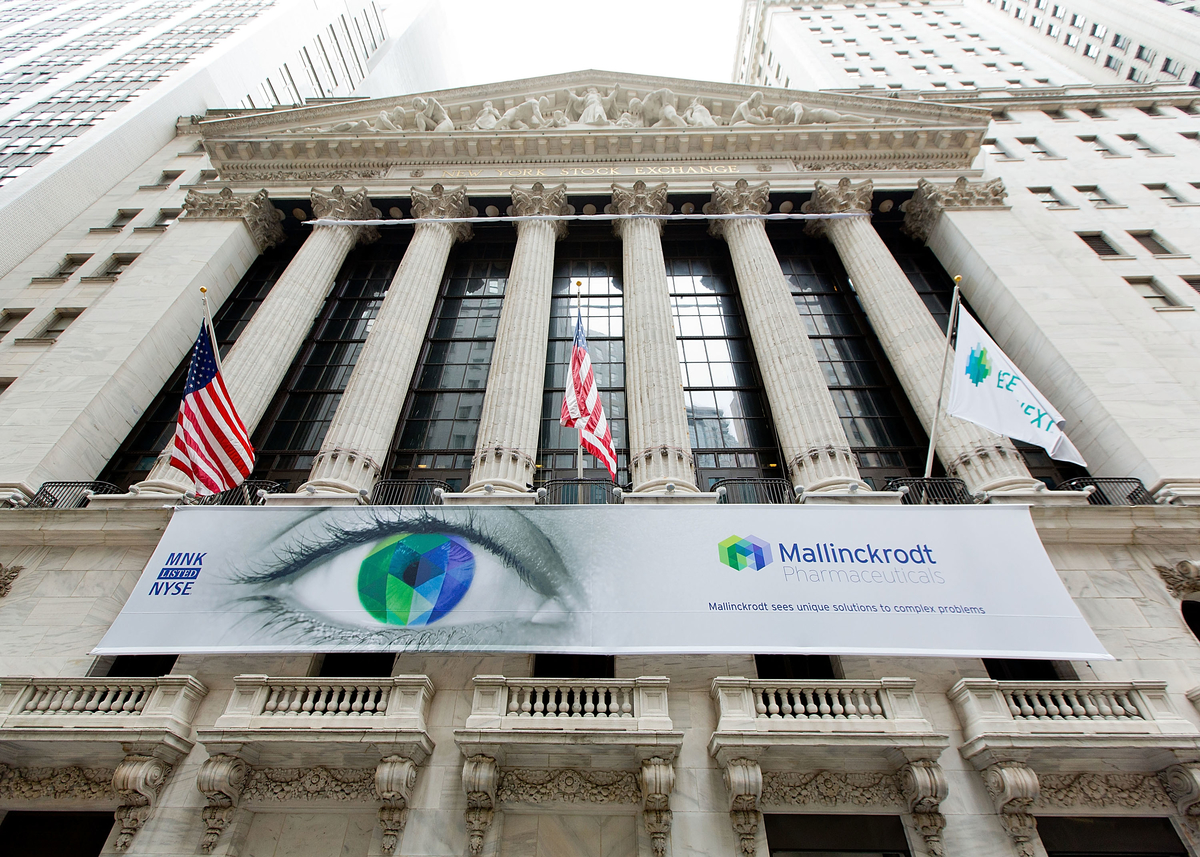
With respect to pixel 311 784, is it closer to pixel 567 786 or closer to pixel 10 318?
pixel 567 786

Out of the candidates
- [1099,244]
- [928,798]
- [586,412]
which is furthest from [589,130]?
[928,798]

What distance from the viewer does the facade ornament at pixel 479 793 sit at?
10.3 meters

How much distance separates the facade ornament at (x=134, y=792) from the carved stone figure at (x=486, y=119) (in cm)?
2674

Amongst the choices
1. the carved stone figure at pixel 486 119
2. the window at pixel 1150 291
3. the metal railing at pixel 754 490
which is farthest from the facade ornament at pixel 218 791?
the window at pixel 1150 291

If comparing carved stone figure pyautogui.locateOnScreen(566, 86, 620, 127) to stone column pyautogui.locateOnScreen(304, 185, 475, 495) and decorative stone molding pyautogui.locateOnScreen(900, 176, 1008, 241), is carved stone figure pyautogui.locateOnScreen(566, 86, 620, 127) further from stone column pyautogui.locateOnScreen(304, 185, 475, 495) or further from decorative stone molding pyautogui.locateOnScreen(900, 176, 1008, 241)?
decorative stone molding pyautogui.locateOnScreen(900, 176, 1008, 241)

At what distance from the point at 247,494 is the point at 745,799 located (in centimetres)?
1383

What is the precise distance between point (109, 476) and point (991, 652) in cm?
2424

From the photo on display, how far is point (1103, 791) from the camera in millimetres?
10844

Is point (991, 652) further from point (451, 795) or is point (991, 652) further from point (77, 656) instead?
point (77, 656)

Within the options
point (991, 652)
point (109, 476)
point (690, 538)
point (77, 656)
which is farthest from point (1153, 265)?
point (109, 476)

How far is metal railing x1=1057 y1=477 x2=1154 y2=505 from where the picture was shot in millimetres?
15320

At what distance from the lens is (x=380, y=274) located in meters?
27.5

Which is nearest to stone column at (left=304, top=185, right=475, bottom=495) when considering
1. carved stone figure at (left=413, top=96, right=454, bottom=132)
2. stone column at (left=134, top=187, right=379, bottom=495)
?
stone column at (left=134, top=187, right=379, bottom=495)

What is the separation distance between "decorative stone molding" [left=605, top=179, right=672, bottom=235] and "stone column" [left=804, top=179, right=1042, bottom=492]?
6.47 metres
